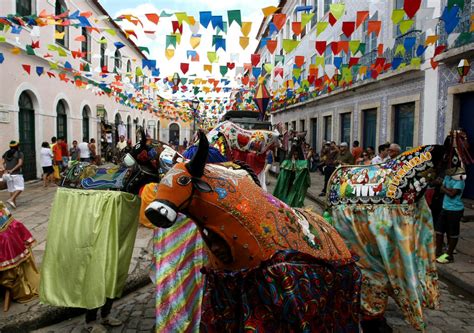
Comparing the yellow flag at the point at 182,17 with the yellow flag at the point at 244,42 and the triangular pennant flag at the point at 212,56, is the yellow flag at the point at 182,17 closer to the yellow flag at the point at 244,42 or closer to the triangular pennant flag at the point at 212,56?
the yellow flag at the point at 244,42

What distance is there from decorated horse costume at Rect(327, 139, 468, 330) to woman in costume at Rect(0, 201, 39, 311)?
330 centimetres

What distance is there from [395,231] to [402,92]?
10.0m

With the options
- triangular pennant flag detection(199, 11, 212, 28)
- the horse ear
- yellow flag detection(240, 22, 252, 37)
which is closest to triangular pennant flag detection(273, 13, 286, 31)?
yellow flag detection(240, 22, 252, 37)

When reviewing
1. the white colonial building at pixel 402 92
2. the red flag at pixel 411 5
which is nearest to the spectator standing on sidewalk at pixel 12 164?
the white colonial building at pixel 402 92

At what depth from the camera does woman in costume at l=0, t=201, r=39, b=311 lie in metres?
3.78

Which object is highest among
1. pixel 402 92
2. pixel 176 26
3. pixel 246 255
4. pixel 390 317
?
pixel 176 26

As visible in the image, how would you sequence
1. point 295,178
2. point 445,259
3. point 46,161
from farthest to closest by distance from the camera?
point 46,161 < point 295,178 < point 445,259

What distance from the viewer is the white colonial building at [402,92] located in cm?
925

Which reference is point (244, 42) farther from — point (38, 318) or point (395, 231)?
point (38, 318)

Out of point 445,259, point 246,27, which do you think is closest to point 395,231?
point 445,259

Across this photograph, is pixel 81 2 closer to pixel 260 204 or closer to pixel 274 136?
pixel 274 136

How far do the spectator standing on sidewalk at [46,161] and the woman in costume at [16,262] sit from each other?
8.56 m

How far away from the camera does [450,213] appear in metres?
5.32

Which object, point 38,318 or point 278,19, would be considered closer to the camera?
point 38,318
